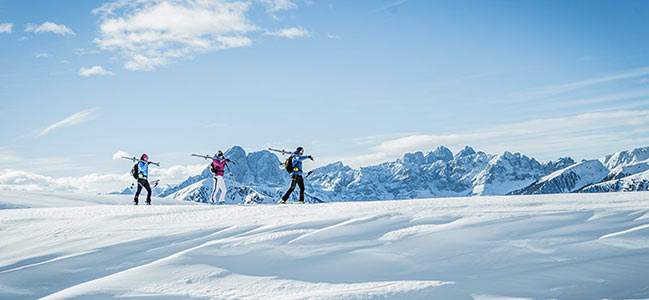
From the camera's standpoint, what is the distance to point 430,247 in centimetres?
663

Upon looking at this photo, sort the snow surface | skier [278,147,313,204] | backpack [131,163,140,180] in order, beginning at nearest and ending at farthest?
the snow surface
skier [278,147,313,204]
backpack [131,163,140,180]

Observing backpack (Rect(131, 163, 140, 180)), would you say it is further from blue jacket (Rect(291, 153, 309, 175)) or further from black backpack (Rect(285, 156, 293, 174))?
blue jacket (Rect(291, 153, 309, 175))

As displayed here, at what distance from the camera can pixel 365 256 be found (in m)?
6.52

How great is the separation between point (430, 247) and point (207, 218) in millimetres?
5312

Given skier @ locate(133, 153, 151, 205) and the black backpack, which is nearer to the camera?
the black backpack

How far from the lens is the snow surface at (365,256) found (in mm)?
5523

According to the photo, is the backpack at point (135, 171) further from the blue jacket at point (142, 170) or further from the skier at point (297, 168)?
the skier at point (297, 168)

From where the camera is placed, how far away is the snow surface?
18.1ft

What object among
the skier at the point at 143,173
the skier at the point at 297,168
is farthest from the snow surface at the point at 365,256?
the skier at the point at 143,173

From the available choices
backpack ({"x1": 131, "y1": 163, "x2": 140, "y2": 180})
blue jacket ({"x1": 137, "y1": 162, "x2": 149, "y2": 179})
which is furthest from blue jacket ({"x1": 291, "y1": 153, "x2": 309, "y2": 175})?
backpack ({"x1": 131, "y1": 163, "x2": 140, "y2": 180})

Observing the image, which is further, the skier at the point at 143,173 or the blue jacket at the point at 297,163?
the skier at the point at 143,173

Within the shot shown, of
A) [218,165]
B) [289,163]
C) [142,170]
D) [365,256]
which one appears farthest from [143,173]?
[365,256]

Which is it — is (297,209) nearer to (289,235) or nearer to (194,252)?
(289,235)

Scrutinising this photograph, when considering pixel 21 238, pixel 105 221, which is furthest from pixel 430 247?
pixel 21 238
